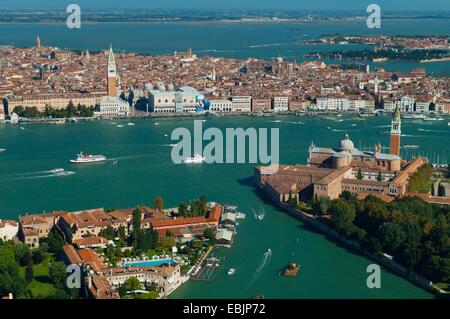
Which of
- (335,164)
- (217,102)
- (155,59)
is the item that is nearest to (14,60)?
(155,59)

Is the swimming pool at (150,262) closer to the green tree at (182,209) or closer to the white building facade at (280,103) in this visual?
the green tree at (182,209)

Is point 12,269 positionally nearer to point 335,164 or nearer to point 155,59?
point 335,164

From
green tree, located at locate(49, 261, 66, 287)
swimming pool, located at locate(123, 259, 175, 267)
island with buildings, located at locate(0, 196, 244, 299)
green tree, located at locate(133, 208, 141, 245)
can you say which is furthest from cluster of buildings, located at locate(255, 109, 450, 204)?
green tree, located at locate(49, 261, 66, 287)

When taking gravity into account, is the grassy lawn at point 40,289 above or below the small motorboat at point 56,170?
below

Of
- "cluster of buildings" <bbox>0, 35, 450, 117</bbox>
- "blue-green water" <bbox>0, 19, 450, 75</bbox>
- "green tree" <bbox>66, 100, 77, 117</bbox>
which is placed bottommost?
"green tree" <bbox>66, 100, 77, 117</bbox>

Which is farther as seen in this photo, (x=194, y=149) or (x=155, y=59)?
(x=155, y=59)

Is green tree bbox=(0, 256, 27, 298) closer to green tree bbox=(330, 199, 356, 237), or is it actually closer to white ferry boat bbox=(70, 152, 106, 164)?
green tree bbox=(330, 199, 356, 237)

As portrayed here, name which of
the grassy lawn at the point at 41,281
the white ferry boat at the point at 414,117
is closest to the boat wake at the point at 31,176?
the grassy lawn at the point at 41,281
